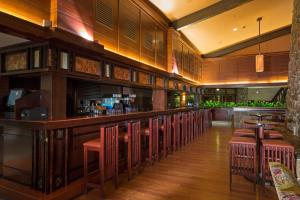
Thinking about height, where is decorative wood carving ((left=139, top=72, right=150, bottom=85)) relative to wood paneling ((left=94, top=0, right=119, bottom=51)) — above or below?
below

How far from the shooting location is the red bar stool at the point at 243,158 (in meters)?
2.97

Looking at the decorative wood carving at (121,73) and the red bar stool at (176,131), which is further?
the red bar stool at (176,131)

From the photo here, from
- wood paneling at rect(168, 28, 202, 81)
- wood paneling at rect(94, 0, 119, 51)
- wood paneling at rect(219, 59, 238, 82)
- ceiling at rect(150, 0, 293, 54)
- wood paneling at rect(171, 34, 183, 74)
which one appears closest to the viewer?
wood paneling at rect(94, 0, 119, 51)

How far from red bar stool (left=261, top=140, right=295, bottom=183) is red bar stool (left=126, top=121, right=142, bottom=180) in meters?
1.96

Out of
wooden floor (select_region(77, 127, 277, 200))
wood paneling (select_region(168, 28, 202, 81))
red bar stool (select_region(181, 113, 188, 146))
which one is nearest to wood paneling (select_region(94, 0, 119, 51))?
wooden floor (select_region(77, 127, 277, 200))

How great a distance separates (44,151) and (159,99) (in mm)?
4527

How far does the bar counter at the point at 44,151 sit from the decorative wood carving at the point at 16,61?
0.79 m

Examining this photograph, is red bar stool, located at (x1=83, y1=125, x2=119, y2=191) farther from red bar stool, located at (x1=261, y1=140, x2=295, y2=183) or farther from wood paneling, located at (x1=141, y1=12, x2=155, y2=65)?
wood paneling, located at (x1=141, y1=12, x2=155, y2=65)

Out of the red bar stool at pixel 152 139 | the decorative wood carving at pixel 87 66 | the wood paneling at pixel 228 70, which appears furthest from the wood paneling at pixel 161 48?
the wood paneling at pixel 228 70

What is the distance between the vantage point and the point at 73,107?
146 inches

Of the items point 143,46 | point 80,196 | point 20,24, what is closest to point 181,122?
point 143,46

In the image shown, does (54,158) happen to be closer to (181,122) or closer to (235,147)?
(235,147)

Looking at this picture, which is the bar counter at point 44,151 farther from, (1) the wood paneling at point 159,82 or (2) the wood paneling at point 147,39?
(1) the wood paneling at point 159,82

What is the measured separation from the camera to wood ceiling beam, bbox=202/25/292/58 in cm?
999
